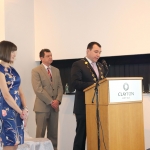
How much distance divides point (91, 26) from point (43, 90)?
1.35 m

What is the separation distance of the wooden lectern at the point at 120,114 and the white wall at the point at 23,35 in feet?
6.84

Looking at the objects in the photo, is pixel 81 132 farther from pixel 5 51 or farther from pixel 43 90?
pixel 5 51

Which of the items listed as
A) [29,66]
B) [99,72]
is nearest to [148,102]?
[99,72]

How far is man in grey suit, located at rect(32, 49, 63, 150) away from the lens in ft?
14.7

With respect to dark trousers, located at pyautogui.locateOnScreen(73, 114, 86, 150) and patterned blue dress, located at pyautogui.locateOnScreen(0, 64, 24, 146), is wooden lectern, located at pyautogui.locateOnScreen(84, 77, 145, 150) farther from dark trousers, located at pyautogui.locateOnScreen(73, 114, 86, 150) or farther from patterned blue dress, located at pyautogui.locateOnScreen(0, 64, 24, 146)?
patterned blue dress, located at pyautogui.locateOnScreen(0, 64, 24, 146)

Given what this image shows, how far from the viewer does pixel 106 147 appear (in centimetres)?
322

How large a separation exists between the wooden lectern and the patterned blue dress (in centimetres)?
100

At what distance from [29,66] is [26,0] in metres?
1.20

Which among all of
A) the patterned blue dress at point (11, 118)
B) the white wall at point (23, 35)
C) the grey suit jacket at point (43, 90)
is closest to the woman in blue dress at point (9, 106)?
the patterned blue dress at point (11, 118)

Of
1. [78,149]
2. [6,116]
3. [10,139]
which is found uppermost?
[6,116]

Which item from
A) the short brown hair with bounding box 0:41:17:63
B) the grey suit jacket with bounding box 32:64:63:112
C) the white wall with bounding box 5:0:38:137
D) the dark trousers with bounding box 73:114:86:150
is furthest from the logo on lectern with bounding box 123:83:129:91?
the white wall with bounding box 5:0:38:137

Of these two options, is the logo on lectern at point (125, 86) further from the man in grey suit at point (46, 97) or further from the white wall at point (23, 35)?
the white wall at point (23, 35)

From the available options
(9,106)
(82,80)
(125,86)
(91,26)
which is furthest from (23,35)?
(9,106)

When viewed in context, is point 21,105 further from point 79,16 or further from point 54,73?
point 79,16
